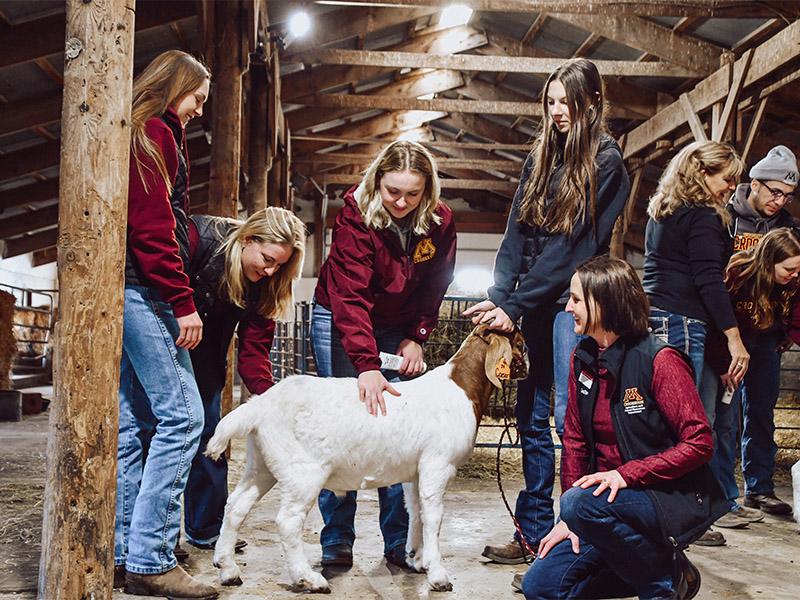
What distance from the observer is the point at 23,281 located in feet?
60.0

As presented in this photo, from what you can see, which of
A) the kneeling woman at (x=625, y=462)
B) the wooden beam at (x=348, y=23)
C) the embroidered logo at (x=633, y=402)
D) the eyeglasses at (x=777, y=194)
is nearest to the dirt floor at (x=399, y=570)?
the kneeling woman at (x=625, y=462)

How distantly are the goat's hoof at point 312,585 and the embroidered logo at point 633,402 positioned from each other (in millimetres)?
1315

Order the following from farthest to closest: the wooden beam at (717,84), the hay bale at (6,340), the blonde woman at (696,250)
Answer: the hay bale at (6,340) < the wooden beam at (717,84) < the blonde woman at (696,250)

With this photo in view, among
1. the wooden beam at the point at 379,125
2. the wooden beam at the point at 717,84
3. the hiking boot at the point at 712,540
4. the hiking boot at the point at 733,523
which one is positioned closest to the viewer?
the hiking boot at the point at 712,540

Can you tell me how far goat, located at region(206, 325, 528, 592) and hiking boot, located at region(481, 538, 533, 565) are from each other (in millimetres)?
348

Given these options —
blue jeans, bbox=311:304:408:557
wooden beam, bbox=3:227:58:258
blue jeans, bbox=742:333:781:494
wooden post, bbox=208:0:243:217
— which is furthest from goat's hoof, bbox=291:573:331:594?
wooden beam, bbox=3:227:58:258

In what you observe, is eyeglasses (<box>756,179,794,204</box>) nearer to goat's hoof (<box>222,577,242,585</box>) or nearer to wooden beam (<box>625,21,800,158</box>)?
wooden beam (<box>625,21,800,158</box>)

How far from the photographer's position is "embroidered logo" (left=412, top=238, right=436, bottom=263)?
3312mm

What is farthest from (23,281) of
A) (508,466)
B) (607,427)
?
(607,427)

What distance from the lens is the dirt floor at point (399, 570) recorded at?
305 cm

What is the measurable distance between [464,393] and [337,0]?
5.54m

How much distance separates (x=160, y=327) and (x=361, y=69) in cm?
938

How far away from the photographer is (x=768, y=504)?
186 inches

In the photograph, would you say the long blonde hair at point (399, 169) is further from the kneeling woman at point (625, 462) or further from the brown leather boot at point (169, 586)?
the brown leather boot at point (169, 586)
